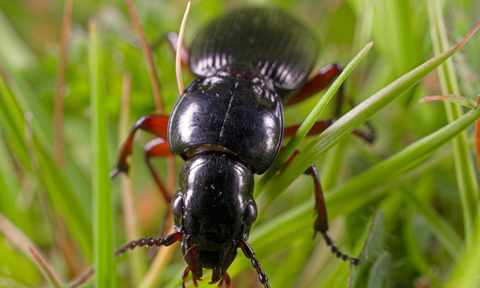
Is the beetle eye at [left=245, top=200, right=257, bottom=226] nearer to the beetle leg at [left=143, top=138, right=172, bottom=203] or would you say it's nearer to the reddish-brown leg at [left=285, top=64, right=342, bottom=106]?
the beetle leg at [left=143, top=138, right=172, bottom=203]

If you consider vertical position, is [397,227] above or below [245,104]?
below

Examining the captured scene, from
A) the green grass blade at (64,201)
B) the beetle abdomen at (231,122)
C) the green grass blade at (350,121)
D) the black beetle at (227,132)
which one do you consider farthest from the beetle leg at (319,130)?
the green grass blade at (64,201)

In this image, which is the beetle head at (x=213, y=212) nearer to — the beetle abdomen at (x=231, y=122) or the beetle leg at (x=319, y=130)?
the beetle abdomen at (x=231, y=122)

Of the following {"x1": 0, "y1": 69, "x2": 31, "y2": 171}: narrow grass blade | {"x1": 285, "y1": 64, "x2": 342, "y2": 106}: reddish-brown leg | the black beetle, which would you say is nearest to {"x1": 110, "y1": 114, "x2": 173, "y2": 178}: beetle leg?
the black beetle

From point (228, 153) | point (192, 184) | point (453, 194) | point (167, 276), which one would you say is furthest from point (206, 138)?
point (453, 194)

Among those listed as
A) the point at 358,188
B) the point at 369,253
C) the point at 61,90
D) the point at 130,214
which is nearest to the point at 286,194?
the point at 358,188

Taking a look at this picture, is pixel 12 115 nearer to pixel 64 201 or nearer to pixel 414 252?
pixel 64 201

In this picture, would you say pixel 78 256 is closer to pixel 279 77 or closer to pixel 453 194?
pixel 279 77
